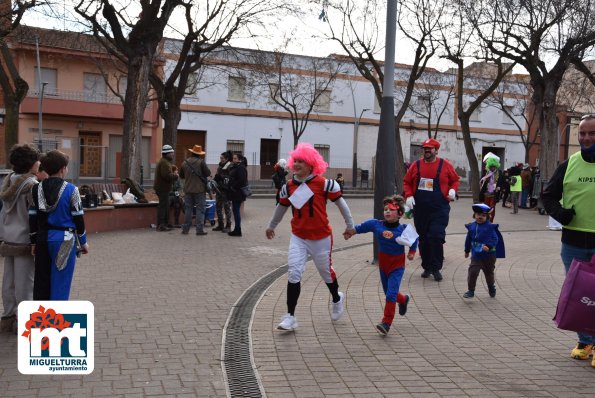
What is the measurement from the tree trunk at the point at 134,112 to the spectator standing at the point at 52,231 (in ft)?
42.4

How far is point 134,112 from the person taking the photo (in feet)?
61.0

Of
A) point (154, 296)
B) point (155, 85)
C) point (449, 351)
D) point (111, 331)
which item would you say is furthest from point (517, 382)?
point (155, 85)

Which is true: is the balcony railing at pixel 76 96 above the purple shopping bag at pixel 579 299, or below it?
above

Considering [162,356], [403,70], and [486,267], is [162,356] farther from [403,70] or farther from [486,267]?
[403,70]

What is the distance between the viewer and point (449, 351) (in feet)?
18.1

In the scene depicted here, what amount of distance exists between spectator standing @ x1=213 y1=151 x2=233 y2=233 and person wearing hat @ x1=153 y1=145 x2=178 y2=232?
3.28 ft

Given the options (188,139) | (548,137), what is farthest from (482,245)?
(188,139)

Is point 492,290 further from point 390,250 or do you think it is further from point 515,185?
point 515,185

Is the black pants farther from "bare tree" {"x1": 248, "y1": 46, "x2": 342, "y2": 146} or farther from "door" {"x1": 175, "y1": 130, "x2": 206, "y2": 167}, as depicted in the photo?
"door" {"x1": 175, "y1": 130, "x2": 206, "y2": 167}

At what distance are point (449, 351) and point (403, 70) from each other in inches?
1652

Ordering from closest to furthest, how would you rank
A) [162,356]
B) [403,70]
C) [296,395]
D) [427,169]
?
[296,395] < [162,356] < [427,169] < [403,70]

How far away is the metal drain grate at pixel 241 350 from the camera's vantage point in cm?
461

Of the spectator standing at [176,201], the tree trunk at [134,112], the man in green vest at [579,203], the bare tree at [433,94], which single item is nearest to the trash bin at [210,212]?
the spectator standing at [176,201]

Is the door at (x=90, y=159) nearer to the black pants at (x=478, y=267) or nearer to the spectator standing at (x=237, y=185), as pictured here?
the spectator standing at (x=237, y=185)
